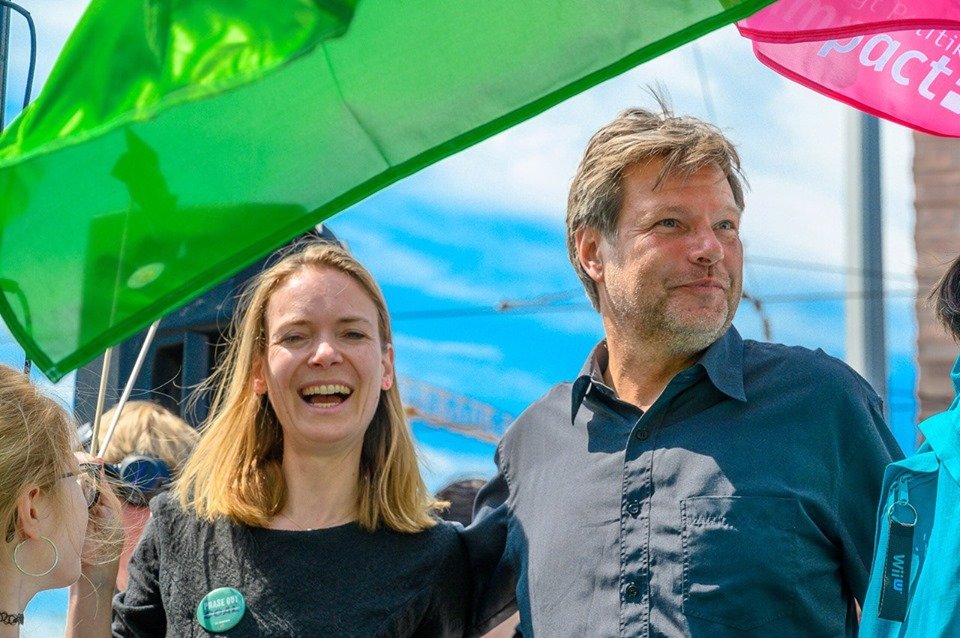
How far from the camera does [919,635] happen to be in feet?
6.41

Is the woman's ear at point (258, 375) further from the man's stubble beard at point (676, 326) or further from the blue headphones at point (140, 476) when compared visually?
the man's stubble beard at point (676, 326)

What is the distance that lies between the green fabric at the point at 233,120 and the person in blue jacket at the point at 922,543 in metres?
0.75

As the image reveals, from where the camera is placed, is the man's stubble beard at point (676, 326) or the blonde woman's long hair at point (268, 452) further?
the blonde woman's long hair at point (268, 452)

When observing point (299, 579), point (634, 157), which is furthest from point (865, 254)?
point (299, 579)

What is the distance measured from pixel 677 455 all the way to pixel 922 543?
0.66 metres

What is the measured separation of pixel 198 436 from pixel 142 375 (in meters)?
0.41

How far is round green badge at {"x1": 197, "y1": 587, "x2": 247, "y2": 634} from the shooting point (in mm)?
2699

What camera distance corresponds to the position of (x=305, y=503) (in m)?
2.91

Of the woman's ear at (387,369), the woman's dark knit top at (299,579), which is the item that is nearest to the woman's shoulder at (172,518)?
the woman's dark knit top at (299,579)

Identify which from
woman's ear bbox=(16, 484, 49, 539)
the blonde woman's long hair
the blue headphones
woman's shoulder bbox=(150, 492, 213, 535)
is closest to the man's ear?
the blonde woman's long hair

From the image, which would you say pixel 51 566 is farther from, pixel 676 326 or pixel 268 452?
pixel 676 326

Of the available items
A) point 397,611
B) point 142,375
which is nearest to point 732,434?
point 397,611

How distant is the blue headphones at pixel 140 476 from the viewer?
11.0 feet

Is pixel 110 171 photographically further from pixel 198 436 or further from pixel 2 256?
pixel 198 436
